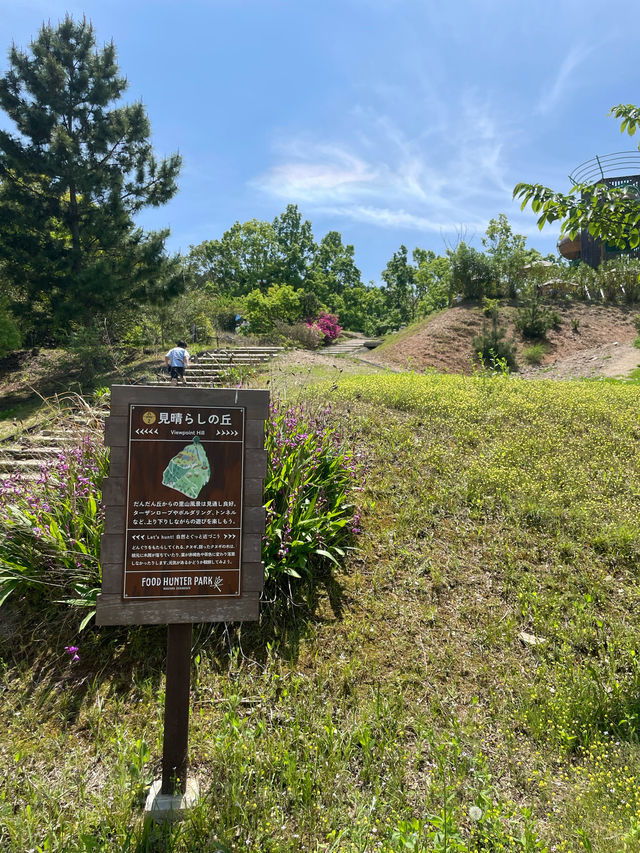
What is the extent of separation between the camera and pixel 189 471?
7.61 feet

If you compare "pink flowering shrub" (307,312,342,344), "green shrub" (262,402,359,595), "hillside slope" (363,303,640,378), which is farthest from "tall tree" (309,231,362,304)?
"green shrub" (262,402,359,595)

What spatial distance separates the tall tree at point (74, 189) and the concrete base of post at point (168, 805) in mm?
13529

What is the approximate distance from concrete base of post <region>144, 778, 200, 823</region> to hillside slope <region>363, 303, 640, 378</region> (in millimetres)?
15060

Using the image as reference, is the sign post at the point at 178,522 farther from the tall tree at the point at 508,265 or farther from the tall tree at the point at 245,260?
the tall tree at the point at 245,260

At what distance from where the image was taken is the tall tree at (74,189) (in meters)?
13.3

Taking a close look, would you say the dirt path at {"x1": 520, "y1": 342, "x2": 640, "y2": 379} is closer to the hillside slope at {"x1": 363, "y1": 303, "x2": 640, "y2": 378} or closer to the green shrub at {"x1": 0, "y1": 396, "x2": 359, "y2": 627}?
the hillside slope at {"x1": 363, "y1": 303, "x2": 640, "y2": 378}

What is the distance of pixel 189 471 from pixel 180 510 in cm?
19

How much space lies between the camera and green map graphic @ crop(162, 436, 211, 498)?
230 cm

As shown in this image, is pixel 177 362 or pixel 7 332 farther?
pixel 7 332

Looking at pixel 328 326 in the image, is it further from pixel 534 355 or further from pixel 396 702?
pixel 396 702

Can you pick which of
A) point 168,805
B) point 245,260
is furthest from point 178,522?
point 245,260

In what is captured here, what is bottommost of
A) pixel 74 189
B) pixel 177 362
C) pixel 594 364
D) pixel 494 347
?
pixel 177 362

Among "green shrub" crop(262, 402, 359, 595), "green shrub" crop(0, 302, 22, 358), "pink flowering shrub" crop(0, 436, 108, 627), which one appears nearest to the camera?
"pink flowering shrub" crop(0, 436, 108, 627)

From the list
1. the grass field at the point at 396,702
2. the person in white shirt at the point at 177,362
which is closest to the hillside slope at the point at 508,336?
the person in white shirt at the point at 177,362
